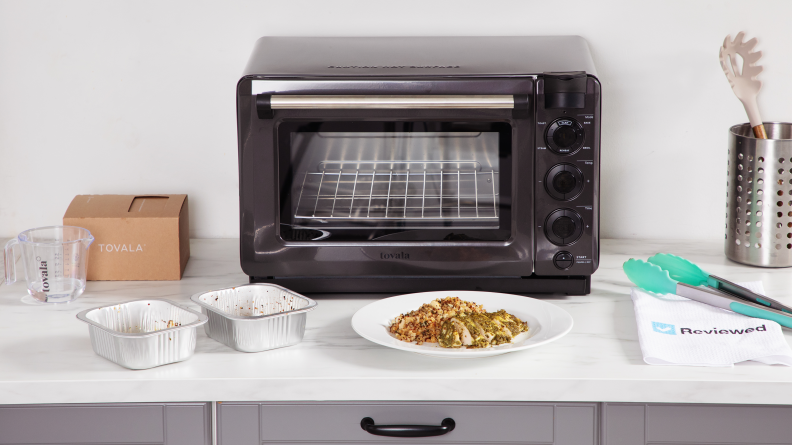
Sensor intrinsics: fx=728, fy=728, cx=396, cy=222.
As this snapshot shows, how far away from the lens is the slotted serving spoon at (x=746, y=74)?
131cm

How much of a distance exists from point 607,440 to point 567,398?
9 cm

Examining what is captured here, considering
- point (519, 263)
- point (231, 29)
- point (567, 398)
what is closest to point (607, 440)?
point (567, 398)

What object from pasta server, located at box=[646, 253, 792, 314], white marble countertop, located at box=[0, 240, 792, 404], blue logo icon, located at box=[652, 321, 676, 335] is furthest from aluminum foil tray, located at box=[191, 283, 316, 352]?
pasta server, located at box=[646, 253, 792, 314]

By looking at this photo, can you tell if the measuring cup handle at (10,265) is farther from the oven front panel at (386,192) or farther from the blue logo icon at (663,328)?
the blue logo icon at (663,328)

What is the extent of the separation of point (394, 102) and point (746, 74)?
699 mm

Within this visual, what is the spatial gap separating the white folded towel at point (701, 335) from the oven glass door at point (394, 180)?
0.26m

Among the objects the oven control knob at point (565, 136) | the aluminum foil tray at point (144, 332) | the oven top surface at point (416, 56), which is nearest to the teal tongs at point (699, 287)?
the oven control knob at point (565, 136)

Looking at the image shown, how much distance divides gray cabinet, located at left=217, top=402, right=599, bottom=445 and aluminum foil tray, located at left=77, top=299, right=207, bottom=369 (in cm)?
10

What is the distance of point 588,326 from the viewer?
1112 millimetres

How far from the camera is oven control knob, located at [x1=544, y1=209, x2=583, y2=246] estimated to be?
1.16 meters

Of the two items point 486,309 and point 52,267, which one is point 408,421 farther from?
point 52,267

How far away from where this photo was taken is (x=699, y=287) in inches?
45.8

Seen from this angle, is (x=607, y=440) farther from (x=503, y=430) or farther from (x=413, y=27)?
(x=413, y=27)

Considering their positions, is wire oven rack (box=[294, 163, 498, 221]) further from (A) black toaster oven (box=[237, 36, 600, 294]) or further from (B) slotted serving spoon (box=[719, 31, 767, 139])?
(B) slotted serving spoon (box=[719, 31, 767, 139])
